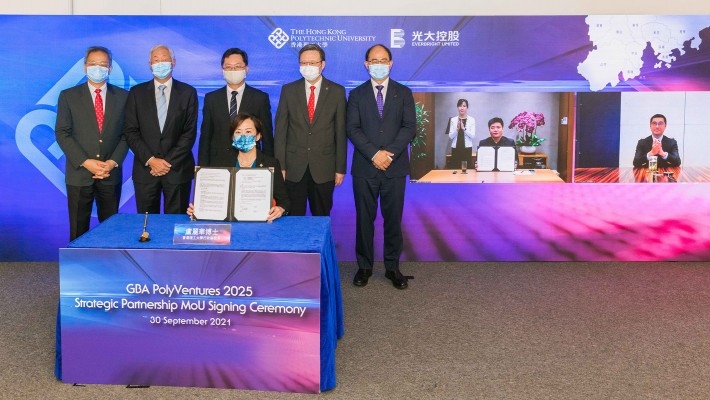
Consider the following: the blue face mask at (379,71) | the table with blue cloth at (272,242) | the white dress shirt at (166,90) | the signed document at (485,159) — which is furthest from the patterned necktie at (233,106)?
the signed document at (485,159)

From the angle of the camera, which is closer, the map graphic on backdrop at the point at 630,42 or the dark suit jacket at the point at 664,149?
the map graphic on backdrop at the point at 630,42

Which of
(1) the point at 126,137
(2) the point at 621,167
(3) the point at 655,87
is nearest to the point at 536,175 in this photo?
(2) the point at 621,167

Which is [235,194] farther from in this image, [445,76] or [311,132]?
[445,76]

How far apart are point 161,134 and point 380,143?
154cm

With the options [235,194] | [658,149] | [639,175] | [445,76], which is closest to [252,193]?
[235,194]

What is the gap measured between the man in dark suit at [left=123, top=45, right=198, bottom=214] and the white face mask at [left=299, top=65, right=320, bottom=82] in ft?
2.65

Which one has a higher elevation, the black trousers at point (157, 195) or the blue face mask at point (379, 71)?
the blue face mask at point (379, 71)

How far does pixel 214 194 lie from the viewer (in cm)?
396

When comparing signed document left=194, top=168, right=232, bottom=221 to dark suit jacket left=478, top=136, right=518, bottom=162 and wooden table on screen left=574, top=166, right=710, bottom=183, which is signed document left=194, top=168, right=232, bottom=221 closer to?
dark suit jacket left=478, top=136, right=518, bottom=162

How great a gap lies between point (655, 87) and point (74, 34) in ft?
15.5

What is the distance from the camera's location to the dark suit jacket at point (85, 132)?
541cm

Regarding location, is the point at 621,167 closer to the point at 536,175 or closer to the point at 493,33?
the point at 536,175

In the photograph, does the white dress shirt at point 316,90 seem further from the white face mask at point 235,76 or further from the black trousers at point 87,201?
the black trousers at point 87,201

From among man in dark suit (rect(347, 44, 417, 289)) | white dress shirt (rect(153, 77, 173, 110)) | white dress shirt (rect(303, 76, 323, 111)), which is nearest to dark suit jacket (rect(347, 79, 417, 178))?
man in dark suit (rect(347, 44, 417, 289))
